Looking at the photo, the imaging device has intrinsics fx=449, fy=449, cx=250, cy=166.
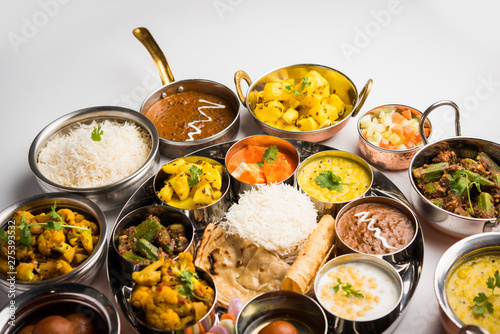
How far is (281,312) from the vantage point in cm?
326

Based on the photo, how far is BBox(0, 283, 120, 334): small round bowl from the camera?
10.2 feet

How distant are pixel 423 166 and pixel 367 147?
0.57 m

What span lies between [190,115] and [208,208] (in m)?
1.55

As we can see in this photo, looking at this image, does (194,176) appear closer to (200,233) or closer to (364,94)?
(200,233)

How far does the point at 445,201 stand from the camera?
387 centimetres

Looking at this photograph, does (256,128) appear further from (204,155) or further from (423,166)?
(423,166)

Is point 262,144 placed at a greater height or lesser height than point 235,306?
greater

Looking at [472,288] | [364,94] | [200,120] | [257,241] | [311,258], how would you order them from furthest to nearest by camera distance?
[200,120], [364,94], [257,241], [311,258], [472,288]

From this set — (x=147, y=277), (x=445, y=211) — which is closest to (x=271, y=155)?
(x=445, y=211)

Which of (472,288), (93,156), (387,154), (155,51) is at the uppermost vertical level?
(155,51)

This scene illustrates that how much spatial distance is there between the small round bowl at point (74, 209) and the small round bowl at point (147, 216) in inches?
5.1

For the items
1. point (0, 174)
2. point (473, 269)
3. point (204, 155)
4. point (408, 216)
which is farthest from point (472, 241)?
point (0, 174)

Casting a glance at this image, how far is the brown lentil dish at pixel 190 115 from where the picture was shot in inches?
193

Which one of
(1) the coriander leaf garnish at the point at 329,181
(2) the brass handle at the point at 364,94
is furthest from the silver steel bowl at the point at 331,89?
(1) the coriander leaf garnish at the point at 329,181
